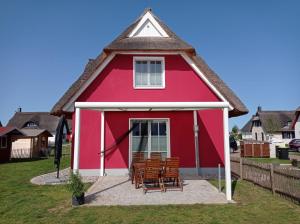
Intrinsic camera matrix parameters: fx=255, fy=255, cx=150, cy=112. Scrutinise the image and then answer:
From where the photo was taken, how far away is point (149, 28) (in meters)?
12.8

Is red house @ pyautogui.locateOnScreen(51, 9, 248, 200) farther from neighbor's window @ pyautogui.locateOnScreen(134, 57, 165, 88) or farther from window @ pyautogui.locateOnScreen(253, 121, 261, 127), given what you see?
window @ pyautogui.locateOnScreen(253, 121, 261, 127)

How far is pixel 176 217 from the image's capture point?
612 centimetres

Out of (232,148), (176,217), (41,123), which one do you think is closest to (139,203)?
→ (176,217)

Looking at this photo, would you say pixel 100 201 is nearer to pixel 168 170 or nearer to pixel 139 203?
pixel 139 203

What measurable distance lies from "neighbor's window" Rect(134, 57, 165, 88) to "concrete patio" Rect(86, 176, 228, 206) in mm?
4746

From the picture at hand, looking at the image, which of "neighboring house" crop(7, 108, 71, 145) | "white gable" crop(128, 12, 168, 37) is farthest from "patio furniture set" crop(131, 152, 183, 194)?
"neighboring house" crop(7, 108, 71, 145)

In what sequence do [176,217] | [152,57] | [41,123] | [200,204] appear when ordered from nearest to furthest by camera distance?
1. [176,217]
2. [200,204]
3. [152,57]
4. [41,123]

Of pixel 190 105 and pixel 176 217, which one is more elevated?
pixel 190 105

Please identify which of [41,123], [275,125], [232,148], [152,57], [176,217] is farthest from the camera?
[41,123]

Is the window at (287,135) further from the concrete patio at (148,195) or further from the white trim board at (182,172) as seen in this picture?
the concrete patio at (148,195)

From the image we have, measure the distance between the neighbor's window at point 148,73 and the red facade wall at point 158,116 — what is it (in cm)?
24

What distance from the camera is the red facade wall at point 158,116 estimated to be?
12.1 meters

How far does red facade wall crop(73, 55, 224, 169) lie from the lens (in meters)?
12.1

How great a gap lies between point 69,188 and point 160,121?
6179 mm
